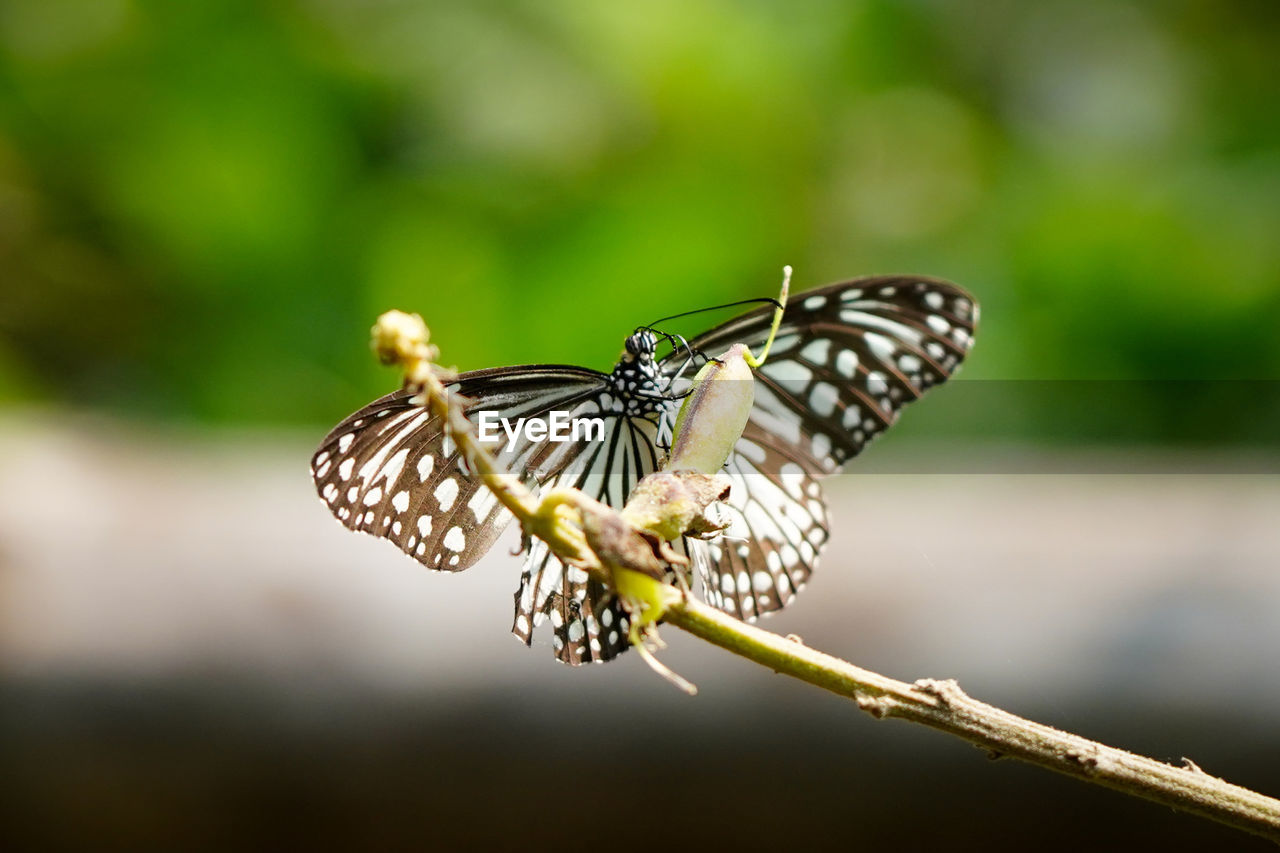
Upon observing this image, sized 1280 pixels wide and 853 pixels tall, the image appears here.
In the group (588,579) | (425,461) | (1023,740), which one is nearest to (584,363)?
(425,461)

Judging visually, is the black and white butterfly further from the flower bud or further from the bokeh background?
the bokeh background

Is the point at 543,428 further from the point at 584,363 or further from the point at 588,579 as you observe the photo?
the point at 584,363

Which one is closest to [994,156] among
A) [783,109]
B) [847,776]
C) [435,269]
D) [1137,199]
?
[1137,199]

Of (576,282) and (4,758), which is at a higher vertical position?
(576,282)

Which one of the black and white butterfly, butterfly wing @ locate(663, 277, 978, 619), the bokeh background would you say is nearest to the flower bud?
the black and white butterfly

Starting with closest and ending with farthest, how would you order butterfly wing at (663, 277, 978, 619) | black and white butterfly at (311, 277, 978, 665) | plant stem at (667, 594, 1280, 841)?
1. plant stem at (667, 594, 1280, 841)
2. black and white butterfly at (311, 277, 978, 665)
3. butterfly wing at (663, 277, 978, 619)

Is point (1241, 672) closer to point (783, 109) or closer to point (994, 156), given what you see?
point (994, 156)

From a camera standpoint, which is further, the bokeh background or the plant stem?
the bokeh background
